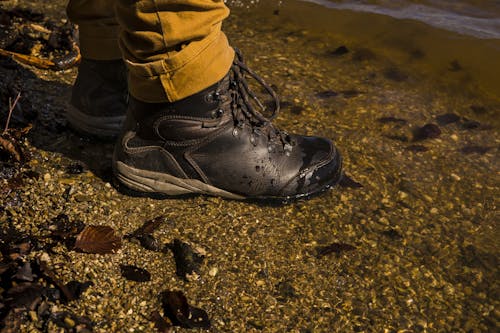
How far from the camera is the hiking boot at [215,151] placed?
257cm

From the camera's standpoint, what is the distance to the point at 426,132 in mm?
3656

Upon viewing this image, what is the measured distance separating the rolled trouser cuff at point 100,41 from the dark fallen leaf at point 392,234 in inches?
58.7

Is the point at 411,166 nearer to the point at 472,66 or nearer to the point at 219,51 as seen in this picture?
the point at 219,51

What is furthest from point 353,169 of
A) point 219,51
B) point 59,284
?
point 59,284

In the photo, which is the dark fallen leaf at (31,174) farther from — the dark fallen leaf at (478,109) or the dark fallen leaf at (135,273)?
the dark fallen leaf at (478,109)

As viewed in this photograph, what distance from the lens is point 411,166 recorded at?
3314 millimetres

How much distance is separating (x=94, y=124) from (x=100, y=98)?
0.45 feet

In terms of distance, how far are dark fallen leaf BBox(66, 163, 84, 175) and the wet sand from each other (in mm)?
22

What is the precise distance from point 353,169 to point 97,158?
130cm

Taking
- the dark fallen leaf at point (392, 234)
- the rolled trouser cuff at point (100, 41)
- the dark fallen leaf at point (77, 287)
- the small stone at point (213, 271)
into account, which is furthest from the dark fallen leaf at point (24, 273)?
the dark fallen leaf at point (392, 234)

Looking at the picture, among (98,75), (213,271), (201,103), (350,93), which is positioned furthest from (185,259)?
(350,93)

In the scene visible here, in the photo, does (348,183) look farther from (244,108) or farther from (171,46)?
(171,46)

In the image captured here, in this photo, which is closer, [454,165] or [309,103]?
[454,165]

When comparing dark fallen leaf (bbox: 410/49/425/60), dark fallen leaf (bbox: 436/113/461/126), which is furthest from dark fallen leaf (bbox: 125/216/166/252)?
dark fallen leaf (bbox: 410/49/425/60)
